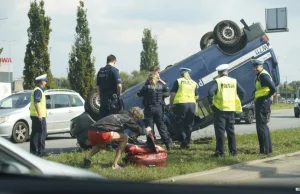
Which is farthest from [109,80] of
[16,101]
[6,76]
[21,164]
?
[6,76]

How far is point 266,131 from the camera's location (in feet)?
32.0

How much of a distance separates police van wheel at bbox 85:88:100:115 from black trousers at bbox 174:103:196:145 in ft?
5.63

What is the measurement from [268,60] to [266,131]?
2.27 metres

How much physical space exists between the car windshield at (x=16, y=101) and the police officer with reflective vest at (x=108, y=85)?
234 inches

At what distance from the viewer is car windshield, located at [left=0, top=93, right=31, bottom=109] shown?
50.3 feet

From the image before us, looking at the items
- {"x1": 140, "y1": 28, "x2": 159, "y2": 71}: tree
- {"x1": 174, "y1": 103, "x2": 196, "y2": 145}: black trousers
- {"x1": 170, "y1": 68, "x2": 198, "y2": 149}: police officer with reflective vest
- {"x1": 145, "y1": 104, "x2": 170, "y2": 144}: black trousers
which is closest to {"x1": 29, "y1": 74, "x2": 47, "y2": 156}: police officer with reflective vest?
{"x1": 145, "y1": 104, "x2": 170, "y2": 144}: black trousers

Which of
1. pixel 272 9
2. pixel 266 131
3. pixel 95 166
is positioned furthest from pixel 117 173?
pixel 272 9

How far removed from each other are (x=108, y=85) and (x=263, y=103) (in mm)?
3035

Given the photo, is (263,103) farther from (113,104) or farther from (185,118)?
(113,104)

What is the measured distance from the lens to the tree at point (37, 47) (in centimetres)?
3192

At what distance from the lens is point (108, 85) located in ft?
32.7

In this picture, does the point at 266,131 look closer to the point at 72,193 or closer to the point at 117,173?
the point at 117,173

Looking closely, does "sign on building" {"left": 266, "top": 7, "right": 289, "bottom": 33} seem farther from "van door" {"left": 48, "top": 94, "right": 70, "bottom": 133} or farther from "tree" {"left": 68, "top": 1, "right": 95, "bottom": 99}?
"tree" {"left": 68, "top": 1, "right": 95, "bottom": 99}

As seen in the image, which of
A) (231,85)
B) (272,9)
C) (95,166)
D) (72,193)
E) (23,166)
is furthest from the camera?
(272,9)
